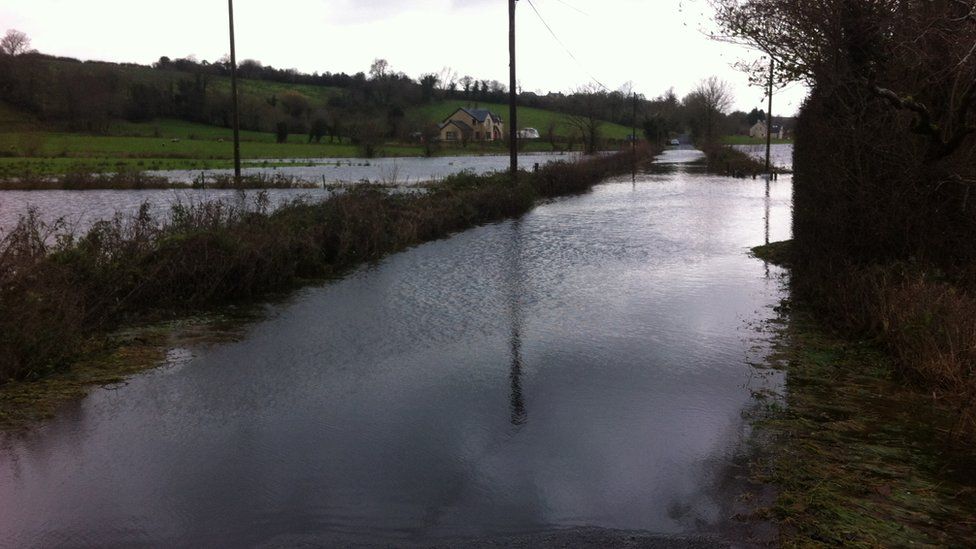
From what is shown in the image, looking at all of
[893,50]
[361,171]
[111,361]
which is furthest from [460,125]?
[111,361]

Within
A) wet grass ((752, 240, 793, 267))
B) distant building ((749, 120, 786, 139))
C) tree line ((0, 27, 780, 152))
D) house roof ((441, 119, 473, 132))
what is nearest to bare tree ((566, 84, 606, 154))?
tree line ((0, 27, 780, 152))

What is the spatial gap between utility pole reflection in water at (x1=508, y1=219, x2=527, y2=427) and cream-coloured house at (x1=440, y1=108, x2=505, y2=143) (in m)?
91.7

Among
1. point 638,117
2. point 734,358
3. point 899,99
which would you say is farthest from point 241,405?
point 638,117

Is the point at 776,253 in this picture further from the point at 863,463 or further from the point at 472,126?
the point at 472,126

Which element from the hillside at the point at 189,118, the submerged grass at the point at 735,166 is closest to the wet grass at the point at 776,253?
the submerged grass at the point at 735,166

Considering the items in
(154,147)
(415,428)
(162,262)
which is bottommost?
(415,428)

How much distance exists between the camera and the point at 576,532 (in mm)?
4395

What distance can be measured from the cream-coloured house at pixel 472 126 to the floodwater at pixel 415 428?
97.3 meters

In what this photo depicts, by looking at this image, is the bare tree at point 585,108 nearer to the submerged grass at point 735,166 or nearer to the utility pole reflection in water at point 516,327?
the submerged grass at point 735,166

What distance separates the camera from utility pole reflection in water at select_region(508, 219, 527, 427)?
6.65 metres

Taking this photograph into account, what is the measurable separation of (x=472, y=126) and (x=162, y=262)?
107 meters

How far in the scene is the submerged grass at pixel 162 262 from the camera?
7.62 m

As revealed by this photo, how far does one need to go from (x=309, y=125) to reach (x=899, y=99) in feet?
316

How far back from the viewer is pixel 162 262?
412 inches
